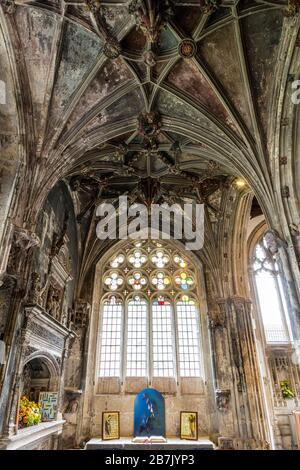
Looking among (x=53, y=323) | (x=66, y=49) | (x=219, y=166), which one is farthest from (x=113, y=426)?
(x=66, y=49)

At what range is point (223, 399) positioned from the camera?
11320 mm

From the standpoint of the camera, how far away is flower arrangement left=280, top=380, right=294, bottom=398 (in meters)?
12.1

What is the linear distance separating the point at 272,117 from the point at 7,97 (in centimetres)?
698

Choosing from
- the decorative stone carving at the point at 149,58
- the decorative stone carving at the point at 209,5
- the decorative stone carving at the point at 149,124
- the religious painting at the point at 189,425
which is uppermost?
the decorative stone carving at the point at 209,5

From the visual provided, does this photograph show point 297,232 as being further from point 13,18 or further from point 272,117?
point 13,18

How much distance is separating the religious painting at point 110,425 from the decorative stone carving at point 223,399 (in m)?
3.90

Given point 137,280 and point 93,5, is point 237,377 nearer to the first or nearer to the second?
point 137,280

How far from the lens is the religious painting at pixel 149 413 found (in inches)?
449

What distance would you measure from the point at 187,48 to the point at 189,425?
1273cm

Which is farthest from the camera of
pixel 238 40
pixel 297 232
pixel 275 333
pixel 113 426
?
pixel 275 333

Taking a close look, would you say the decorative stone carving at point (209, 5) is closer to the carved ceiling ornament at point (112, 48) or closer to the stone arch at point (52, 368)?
the carved ceiling ornament at point (112, 48)

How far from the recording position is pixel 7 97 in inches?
302

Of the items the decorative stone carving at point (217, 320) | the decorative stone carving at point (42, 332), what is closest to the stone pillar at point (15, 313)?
the decorative stone carving at point (42, 332)

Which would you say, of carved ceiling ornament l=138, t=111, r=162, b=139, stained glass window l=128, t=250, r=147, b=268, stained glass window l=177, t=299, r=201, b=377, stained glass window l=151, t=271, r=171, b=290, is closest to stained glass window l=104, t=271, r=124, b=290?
stained glass window l=128, t=250, r=147, b=268
